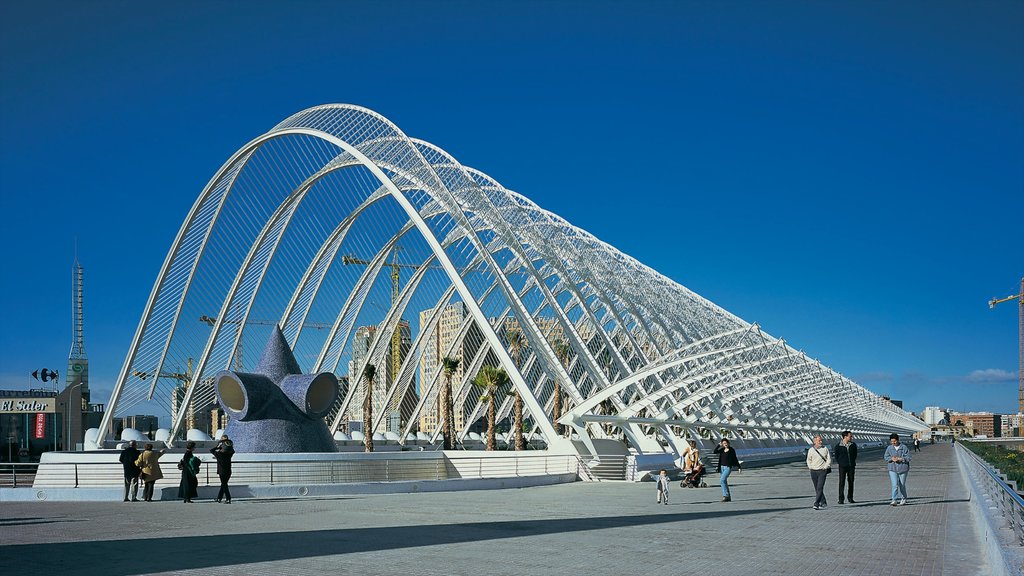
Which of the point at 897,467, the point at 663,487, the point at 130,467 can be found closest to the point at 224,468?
the point at 130,467

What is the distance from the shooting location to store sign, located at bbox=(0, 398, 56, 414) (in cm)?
7531

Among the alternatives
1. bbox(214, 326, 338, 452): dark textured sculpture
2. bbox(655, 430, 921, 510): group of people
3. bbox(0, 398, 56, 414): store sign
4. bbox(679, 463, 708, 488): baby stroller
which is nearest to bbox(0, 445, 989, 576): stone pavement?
bbox(655, 430, 921, 510): group of people

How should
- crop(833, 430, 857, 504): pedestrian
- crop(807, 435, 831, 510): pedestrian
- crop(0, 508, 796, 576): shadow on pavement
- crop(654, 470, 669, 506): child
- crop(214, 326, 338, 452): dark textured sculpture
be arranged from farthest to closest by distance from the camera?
crop(214, 326, 338, 452): dark textured sculpture < crop(833, 430, 857, 504): pedestrian < crop(654, 470, 669, 506): child < crop(807, 435, 831, 510): pedestrian < crop(0, 508, 796, 576): shadow on pavement

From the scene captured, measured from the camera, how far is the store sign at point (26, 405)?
75.3m

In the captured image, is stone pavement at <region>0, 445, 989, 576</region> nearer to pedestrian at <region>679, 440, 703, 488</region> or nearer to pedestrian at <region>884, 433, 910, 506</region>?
pedestrian at <region>884, 433, 910, 506</region>

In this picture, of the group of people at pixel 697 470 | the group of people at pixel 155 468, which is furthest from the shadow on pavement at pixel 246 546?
the group of people at pixel 155 468

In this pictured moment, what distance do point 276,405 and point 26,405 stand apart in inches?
2175

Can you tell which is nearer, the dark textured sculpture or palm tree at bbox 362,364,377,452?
the dark textured sculpture

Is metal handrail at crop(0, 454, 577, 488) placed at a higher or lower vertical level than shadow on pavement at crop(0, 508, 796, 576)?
lower

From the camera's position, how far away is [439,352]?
101 meters

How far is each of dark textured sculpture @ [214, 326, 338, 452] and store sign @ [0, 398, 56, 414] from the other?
173 ft

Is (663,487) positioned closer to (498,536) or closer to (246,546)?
(498,536)

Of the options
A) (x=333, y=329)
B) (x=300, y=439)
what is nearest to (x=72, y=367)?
(x=333, y=329)

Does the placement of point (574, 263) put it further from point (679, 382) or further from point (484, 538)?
point (484, 538)
